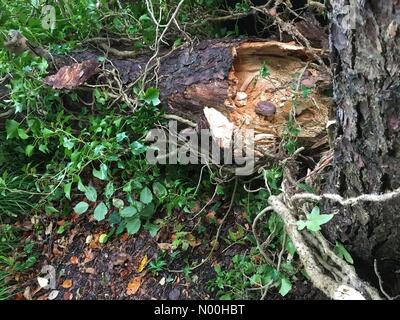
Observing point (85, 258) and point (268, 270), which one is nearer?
point (268, 270)

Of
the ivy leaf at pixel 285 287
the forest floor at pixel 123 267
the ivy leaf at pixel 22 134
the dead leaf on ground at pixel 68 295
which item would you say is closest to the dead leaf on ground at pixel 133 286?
the forest floor at pixel 123 267

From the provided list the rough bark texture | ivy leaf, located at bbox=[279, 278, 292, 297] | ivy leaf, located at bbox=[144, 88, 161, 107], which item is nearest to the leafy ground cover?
ivy leaf, located at bbox=[144, 88, 161, 107]

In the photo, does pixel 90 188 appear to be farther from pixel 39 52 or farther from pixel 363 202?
pixel 363 202

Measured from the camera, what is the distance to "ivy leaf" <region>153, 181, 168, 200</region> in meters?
1.98

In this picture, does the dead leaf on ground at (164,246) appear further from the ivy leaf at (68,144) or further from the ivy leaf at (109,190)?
the ivy leaf at (68,144)

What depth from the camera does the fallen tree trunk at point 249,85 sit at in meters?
1.83

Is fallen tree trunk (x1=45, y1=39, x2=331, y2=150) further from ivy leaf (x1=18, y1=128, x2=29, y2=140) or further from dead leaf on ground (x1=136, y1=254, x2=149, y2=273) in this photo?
dead leaf on ground (x1=136, y1=254, x2=149, y2=273)

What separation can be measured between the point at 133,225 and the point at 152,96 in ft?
1.85

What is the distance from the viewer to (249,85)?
190 cm

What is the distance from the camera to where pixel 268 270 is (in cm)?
163

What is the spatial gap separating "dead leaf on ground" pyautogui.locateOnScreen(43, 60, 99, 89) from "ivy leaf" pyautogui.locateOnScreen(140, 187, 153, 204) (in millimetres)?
557

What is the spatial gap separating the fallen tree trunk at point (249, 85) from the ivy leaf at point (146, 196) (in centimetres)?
36
